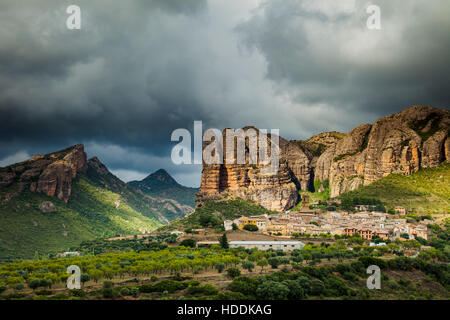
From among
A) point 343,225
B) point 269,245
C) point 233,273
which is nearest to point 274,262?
point 233,273

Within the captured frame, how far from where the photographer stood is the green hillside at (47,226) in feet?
449

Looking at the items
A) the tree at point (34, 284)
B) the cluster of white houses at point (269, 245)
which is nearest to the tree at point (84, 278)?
the tree at point (34, 284)

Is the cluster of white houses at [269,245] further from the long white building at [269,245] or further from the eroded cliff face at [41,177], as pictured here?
the eroded cliff face at [41,177]

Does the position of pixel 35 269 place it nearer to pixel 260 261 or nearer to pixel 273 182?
pixel 260 261

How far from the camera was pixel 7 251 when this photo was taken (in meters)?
130

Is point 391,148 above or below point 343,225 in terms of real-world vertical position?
above

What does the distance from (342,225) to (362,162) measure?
71058 mm

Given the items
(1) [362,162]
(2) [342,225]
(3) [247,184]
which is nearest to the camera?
(2) [342,225]

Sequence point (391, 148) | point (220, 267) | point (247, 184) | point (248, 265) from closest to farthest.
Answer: point (248, 265), point (220, 267), point (391, 148), point (247, 184)

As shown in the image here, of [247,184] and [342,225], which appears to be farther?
[247,184]

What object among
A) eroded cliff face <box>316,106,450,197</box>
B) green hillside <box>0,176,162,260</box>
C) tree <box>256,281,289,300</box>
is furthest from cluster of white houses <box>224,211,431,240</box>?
green hillside <box>0,176,162,260</box>

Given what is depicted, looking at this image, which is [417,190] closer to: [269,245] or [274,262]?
[269,245]

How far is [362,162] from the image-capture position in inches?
6796
